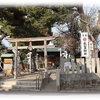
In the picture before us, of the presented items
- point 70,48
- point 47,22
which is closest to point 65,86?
point 47,22

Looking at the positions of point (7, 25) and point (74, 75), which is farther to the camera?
point (7, 25)

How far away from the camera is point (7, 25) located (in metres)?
13.6

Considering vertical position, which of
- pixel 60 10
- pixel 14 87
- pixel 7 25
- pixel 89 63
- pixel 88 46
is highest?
pixel 60 10

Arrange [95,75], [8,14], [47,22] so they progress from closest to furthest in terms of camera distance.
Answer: [95,75] → [8,14] → [47,22]

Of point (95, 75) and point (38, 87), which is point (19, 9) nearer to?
point (38, 87)

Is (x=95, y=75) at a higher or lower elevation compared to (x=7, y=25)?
lower

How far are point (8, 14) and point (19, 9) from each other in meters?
0.78

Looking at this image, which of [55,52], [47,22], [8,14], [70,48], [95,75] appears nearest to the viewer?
[95,75]

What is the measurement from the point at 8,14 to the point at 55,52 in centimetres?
1923

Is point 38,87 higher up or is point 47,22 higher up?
point 47,22

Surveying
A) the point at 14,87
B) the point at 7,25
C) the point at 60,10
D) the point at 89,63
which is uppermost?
the point at 60,10

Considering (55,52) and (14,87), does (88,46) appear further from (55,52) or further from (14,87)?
(55,52)

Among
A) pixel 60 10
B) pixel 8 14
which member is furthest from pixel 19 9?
pixel 60 10

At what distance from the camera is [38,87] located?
1074 centimetres
